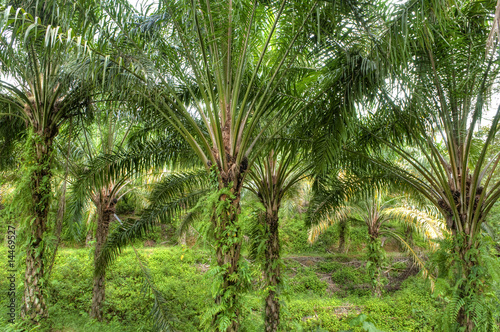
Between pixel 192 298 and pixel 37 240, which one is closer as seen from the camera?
pixel 37 240

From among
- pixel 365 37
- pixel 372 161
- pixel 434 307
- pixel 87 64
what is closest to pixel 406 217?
pixel 434 307

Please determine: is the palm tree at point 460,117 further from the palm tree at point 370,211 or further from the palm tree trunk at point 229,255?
the palm tree trunk at point 229,255

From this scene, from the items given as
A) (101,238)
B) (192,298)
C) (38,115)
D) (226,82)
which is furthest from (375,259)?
(38,115)

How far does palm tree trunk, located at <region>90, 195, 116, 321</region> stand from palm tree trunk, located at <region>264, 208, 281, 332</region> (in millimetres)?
3838

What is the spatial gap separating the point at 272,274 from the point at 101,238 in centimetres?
416

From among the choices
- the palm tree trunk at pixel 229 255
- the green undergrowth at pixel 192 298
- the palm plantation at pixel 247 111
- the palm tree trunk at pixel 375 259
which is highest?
the palm plantation at pixel 247 111

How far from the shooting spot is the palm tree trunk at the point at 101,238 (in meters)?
7.09

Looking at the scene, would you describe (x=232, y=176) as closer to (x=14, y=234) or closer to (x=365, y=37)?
(x=365, y=37)

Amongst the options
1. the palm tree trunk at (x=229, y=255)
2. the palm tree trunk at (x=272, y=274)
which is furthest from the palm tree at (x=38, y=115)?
the palm tree trunk at (x=272, y=274)

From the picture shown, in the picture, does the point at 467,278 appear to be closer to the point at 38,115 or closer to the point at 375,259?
the point at 375,259

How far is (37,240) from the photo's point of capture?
15.6 ft

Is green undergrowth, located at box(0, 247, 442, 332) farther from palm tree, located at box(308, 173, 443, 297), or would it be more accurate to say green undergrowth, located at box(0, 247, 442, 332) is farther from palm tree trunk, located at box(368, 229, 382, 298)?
palm tree, located at box(308, 173, 443, 297)

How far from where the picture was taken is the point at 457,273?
4.55 metres

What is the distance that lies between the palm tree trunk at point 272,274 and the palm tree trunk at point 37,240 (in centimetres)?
390
